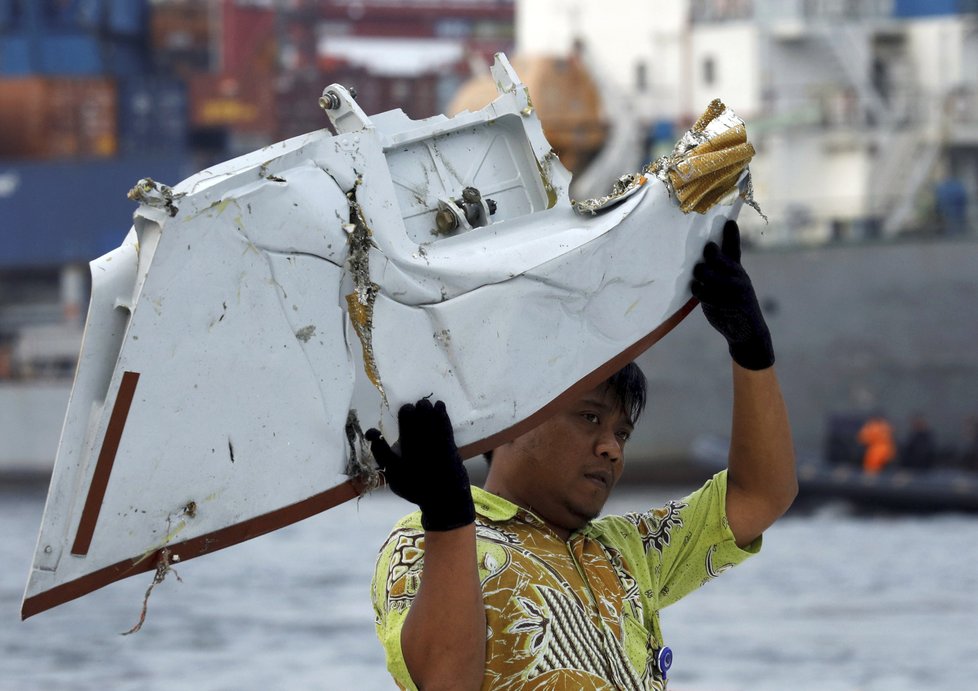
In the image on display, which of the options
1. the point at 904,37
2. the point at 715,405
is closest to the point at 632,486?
the point at 715,405

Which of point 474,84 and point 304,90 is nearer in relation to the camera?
point 474,84

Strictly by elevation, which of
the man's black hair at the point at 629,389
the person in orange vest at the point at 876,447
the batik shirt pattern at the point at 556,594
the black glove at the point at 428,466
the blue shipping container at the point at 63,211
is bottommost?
the person in orange vest at the point at 876,447

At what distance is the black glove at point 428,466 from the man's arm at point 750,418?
0.66 metres

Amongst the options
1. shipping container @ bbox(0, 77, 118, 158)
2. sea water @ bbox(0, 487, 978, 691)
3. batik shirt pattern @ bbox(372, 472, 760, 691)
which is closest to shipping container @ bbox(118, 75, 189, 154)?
shipping container @ bbox(0, 77, 118, 158)

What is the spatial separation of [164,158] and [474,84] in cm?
743

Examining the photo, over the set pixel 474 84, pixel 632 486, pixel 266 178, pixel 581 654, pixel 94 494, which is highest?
pixel 266 178

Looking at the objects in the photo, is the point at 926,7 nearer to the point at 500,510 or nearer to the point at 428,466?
the point at 500,510

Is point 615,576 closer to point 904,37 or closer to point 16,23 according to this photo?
point 904,37

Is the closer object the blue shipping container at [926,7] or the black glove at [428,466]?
the black glove at [428,466]

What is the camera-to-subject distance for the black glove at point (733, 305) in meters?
3.01

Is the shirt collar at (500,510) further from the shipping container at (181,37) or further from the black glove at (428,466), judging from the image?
the shipping container at (181,37)

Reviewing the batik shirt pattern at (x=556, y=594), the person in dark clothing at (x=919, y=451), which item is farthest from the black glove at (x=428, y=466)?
the person in dark clothing at (x=919, y=451)

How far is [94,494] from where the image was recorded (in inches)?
94.9

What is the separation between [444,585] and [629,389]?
24.1 inches
